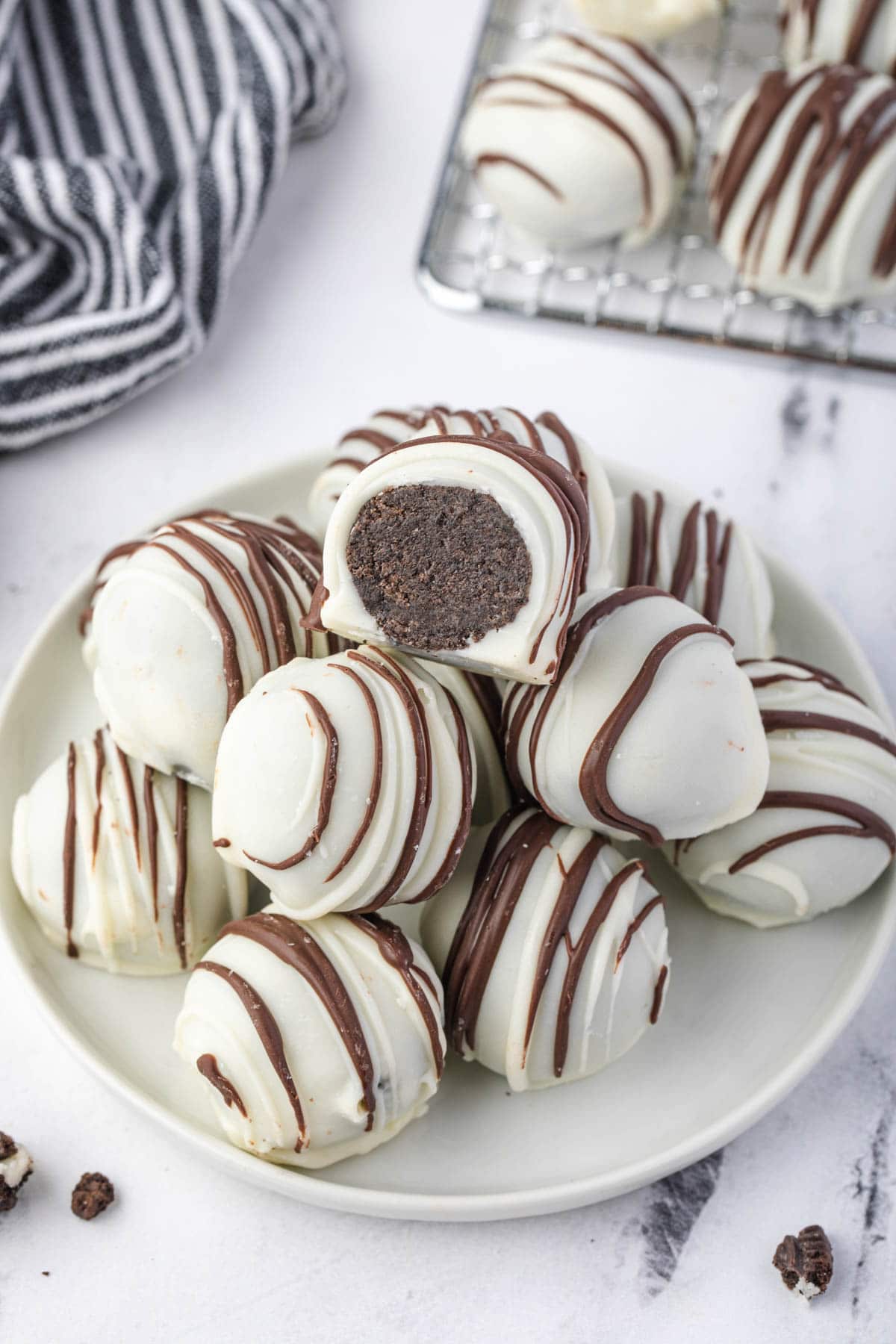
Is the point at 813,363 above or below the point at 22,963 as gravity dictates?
above

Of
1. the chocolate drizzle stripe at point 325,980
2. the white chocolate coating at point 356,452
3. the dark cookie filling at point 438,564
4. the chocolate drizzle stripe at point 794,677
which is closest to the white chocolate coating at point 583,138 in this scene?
the white chocolate coating at point 356,452

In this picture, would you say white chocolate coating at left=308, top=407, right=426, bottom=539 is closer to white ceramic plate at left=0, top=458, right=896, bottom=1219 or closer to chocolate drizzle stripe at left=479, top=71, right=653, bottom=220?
white ceramic plate at left=0, top=458, right=896, bottom=1219

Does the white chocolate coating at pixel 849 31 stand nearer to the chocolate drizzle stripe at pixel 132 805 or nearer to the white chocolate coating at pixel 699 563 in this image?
the white chocolate coating at pixel 699 563

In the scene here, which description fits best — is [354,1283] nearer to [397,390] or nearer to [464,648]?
[464,648]

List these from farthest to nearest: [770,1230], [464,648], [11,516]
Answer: [11,516], [770,1230], [464,648]

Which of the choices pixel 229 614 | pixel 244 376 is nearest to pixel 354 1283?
pixel 229 614

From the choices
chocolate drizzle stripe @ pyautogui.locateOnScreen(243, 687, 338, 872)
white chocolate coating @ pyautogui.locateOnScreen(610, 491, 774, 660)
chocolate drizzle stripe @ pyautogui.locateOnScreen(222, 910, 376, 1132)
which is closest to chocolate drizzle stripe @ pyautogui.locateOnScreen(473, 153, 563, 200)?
white chocolate coating @ pyautogui.locateOnScreen(610, 491, 774, 660)

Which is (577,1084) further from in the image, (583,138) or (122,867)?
(583,138)
